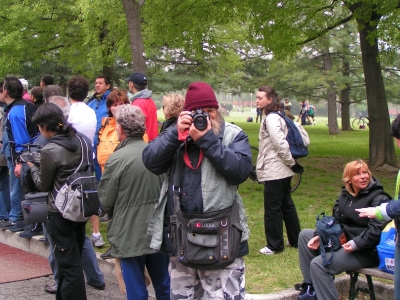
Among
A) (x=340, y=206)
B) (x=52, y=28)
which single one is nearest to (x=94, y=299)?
(x=340, y=206)

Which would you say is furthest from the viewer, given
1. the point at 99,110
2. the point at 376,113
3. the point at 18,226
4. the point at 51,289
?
the point at 376,113

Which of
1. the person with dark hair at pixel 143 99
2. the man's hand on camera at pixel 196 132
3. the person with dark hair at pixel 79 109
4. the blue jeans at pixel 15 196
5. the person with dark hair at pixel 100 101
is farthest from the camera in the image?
the blue jeans at pixel 15 196

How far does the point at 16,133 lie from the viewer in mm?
6941

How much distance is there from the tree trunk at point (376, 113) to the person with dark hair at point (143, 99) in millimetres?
7490

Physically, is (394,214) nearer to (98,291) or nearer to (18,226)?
(98,291)

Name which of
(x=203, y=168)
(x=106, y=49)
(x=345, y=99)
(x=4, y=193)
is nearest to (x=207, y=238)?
(x=203, y=168)

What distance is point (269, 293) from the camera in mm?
5055

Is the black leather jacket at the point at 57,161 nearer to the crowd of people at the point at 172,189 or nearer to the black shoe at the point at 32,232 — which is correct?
the crowd of people at the point at 172,189

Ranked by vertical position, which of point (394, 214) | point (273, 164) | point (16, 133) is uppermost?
point (16, 133)

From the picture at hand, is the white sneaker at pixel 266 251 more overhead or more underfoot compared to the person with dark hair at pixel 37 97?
more underfoot

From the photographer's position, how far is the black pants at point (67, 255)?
468 centimetres

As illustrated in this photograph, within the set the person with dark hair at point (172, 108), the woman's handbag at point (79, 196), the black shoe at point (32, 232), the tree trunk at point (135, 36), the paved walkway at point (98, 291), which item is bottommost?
the paved walkway at point (98, 291)

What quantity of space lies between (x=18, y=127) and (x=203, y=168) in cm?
415

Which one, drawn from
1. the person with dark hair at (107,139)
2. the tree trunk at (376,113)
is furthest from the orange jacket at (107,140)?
the tree trunk at (376,113)
